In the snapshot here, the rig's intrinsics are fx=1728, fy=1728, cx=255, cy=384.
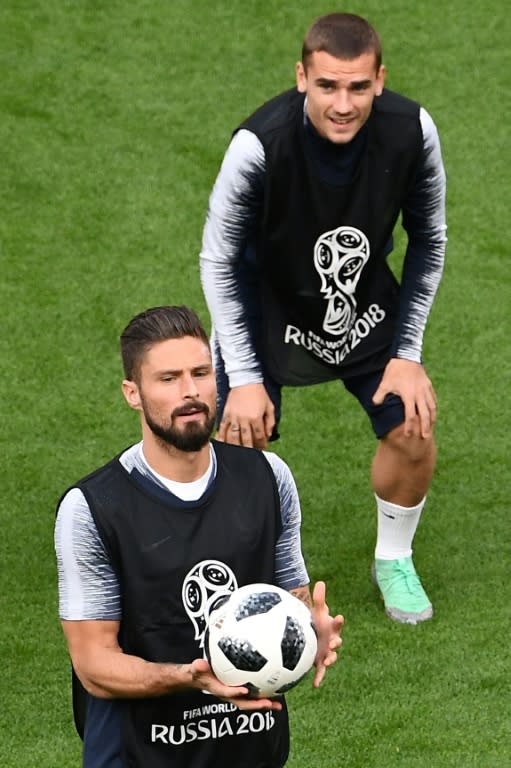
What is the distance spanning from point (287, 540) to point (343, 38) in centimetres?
198

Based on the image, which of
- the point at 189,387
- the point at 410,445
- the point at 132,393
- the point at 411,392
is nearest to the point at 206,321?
the point at 410,445

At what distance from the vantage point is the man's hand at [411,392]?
605 centimetres

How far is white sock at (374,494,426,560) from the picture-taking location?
659 centimetres

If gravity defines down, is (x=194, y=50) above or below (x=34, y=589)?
above

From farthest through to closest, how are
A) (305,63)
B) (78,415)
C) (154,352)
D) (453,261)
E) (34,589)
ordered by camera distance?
(453,261), (78,415), (34,589), (305,63), (154,352)

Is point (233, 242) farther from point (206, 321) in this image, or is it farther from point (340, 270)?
point (206, 321)

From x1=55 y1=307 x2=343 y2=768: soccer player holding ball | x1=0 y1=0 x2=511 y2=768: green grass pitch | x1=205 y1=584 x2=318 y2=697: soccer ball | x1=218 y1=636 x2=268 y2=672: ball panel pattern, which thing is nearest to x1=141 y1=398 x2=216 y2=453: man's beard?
x1=55 y1=307 x2=343 y2=768: soccer player holding ball

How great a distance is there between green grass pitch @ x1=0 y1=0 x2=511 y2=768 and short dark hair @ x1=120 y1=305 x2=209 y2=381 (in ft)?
6.05

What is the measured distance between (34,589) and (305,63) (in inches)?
90.6

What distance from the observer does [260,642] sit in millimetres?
4047

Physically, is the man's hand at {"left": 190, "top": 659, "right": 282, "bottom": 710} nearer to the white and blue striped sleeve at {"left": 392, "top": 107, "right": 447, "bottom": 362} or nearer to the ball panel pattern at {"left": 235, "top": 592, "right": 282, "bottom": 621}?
the ball panel pattern at {"left": 235, "top": 592, "right": 282, "bottom": 621}

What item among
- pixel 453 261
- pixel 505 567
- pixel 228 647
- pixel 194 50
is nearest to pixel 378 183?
pixel 505 567

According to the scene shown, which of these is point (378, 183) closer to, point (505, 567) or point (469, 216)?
point (505, 567)

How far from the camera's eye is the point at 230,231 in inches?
231
